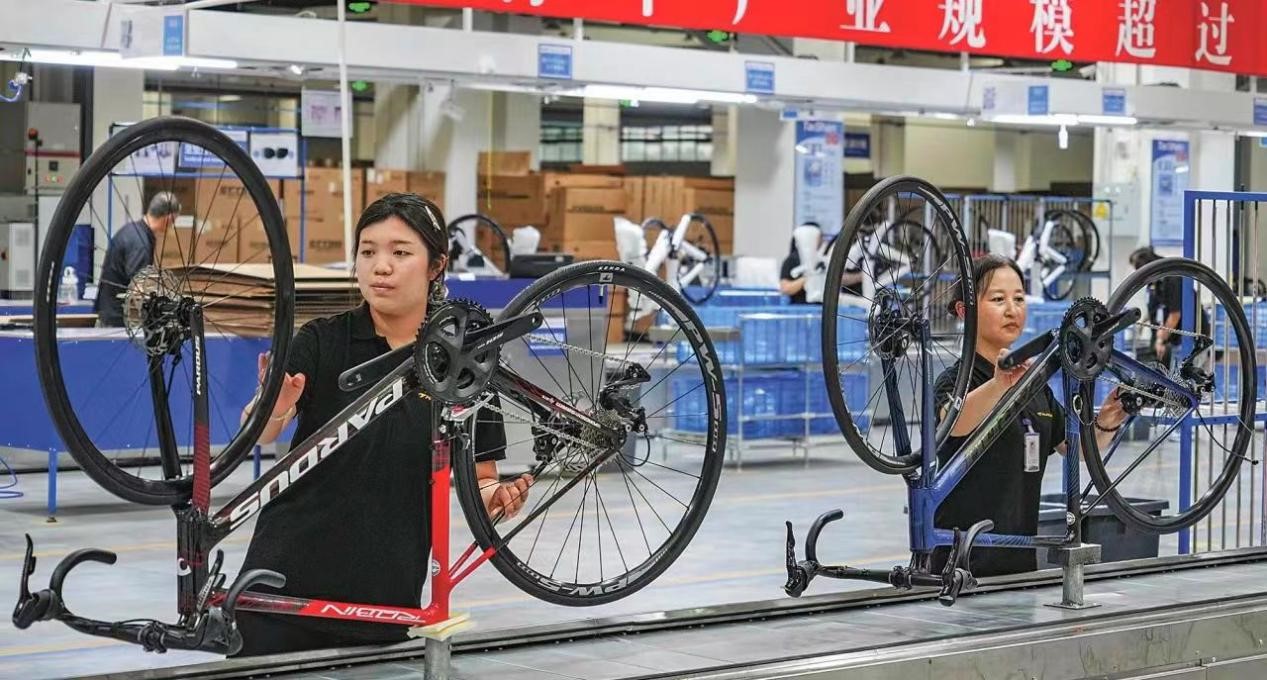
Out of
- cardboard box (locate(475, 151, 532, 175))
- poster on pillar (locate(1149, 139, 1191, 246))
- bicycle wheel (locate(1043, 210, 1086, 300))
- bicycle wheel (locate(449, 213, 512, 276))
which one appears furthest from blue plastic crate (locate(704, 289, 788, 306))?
poster on pillar (locate(1149, 139, 1191, 246))

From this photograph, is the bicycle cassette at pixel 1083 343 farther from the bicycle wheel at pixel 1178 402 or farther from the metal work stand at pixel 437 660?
the metal work stand at pixel 437 660

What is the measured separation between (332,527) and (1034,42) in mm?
7744

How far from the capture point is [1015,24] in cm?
988

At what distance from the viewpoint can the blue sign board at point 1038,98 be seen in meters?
13.3

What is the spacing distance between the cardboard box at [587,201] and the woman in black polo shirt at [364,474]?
14170mm

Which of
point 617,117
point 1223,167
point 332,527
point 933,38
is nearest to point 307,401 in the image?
point 332,527

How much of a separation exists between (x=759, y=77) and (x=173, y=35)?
4383mm

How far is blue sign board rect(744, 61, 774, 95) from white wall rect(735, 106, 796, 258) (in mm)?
4831

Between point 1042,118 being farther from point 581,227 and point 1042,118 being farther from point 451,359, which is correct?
point 451,359

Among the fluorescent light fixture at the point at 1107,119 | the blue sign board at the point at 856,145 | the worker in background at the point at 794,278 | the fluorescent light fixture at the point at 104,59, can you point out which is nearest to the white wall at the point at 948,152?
the blue sign board at the point at 856,145

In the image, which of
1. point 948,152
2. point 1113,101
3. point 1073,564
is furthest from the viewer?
point 948,152

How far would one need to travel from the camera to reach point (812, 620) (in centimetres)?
377

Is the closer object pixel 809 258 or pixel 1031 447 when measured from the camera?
pixel 1031 447

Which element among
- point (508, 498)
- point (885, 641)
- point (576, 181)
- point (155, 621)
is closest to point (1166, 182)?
point (576, 181)
